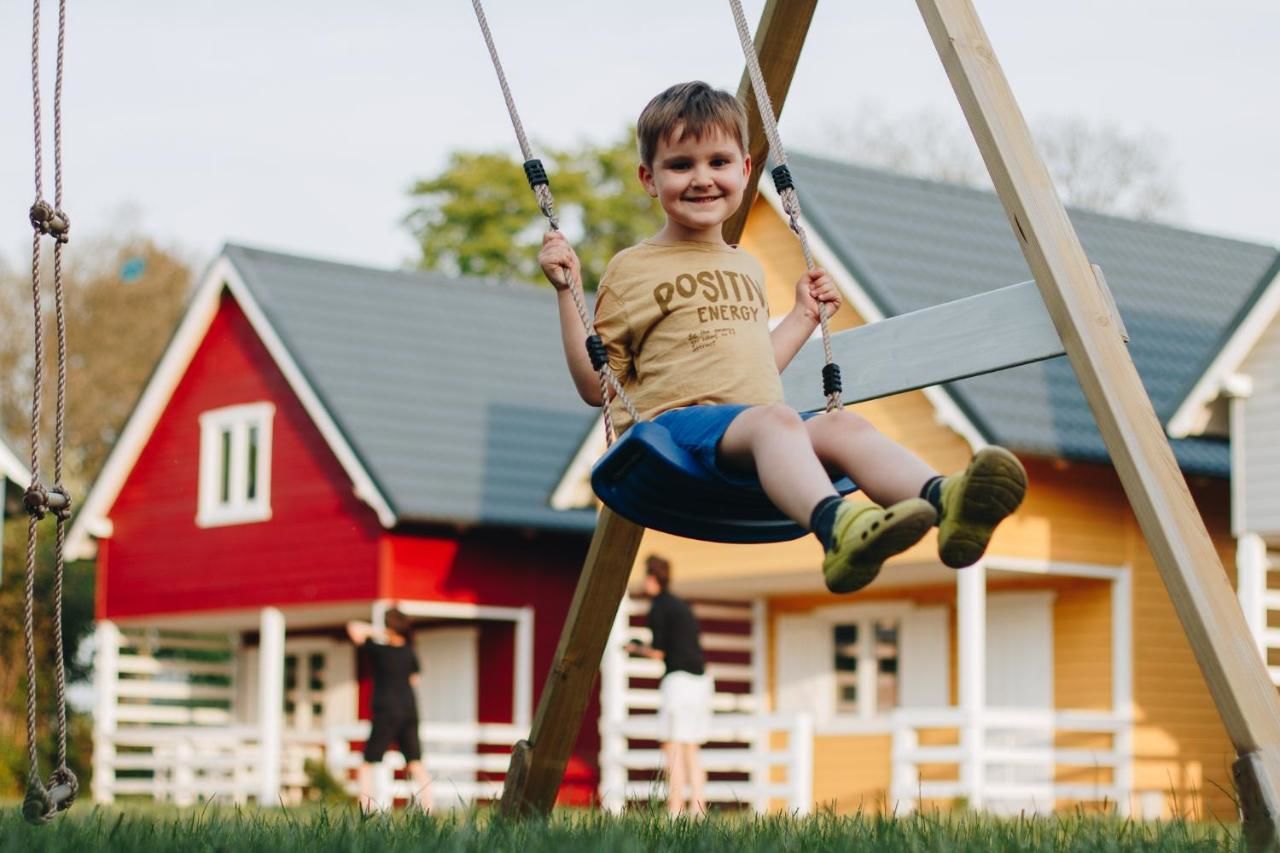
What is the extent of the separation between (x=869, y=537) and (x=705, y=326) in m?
1.23

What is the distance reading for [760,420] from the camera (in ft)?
17.3

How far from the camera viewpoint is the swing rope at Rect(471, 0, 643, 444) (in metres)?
5.61

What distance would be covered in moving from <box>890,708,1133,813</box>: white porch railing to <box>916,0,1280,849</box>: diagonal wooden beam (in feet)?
41.0

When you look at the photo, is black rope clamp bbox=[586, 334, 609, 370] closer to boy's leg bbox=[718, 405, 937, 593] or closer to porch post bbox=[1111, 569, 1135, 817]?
boy's leg bbox=[718, 405, 937, 593]

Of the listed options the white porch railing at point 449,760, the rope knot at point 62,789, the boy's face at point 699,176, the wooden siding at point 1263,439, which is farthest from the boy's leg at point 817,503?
the white porch railing at point 449,760

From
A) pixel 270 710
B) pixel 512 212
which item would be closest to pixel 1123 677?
pixel 270 710

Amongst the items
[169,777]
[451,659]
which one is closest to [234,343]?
[451,659]

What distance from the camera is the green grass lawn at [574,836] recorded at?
5.01m

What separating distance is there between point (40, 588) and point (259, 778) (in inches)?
355

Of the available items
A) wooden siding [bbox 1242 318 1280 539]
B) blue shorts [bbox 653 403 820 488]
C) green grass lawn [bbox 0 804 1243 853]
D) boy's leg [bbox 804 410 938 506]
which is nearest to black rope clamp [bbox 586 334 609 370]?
blue shorts [bbox 653 403 820 488]

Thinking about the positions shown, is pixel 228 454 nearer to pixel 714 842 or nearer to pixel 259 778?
pixel 259 778

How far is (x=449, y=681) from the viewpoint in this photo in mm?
26391

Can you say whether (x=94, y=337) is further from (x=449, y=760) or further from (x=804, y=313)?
(x=804, y=313)

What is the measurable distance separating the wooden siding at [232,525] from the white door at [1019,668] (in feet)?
23.1
